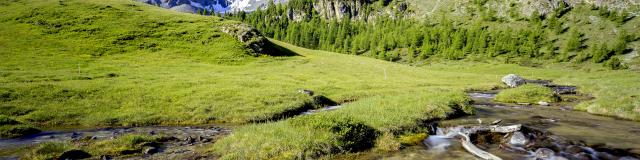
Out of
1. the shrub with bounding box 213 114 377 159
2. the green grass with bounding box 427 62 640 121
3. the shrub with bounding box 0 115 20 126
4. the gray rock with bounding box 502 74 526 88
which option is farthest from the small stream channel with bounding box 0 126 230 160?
the gray rock with bounding box 502 74 526 88

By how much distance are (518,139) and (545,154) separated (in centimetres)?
203

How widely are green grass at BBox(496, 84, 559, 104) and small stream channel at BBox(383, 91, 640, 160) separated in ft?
30.6

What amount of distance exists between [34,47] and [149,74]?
31930 mm

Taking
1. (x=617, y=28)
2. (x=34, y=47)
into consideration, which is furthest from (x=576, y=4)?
(x=34, y=47)

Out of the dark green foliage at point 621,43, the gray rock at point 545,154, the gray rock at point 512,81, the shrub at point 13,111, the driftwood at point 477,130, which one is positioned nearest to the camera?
the driftwood at point 477,130

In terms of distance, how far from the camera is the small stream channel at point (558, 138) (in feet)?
51.8

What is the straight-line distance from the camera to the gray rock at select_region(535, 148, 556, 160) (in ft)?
50.0

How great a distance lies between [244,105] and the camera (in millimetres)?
32312

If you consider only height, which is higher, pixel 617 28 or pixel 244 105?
pixel 617 28

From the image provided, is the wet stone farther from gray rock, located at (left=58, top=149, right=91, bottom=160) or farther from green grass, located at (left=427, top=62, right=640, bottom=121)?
green grass, located at (left=427, top=62, right=640, bottom=121)

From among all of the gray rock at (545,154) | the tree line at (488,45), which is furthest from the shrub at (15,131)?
the tree line at (488,45)

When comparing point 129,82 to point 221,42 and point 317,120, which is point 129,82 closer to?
point 317,120

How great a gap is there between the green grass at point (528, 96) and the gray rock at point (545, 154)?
76.3ft

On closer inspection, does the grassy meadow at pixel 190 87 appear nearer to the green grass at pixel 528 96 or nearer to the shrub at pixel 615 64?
the green grass at pixel 528 96
